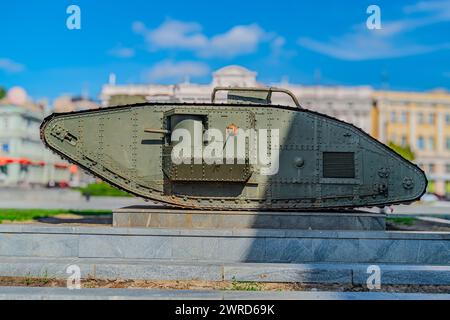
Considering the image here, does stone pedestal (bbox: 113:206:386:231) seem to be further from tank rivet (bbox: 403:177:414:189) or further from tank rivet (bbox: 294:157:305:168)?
tank rivet (bbox: 294:157:305:168)

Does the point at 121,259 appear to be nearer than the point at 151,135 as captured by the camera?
Yes

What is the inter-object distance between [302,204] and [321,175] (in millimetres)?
700

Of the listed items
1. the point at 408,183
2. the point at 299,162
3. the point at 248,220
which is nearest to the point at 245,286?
the point at 248,220

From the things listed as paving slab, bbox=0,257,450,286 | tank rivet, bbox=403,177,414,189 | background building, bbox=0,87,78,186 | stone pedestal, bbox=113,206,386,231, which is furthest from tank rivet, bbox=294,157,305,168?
background building, bbox=0,87,78,186

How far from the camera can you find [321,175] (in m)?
9.33

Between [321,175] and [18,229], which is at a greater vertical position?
[321,175]

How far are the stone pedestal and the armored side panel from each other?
24 cm

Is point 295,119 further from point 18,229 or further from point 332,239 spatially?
point 18,229

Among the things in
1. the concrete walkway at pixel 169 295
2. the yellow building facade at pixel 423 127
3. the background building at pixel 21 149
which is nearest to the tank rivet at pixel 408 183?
the concrete walkway at pixel 169 295

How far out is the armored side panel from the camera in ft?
30.5

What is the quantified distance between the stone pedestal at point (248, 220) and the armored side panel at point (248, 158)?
0.24m

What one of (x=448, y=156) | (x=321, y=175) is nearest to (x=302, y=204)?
(x=321, y=175)

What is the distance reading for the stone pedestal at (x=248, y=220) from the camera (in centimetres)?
905
